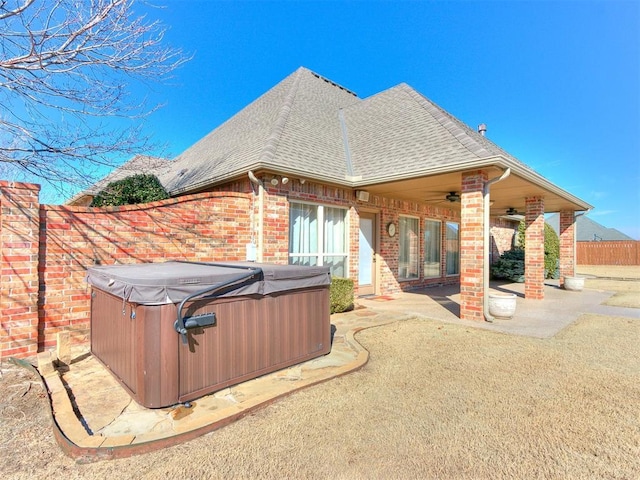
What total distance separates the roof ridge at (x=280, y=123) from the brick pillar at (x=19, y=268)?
359cm

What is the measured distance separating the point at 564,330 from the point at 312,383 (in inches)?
206

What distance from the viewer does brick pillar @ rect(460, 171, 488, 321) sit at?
6.07 meters

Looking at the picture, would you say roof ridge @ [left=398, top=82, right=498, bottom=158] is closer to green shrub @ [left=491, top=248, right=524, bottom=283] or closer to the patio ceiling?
the patio ceiling

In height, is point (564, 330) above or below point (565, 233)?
below

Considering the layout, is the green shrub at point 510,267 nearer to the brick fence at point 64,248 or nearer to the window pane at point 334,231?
the window pane at point 334,231

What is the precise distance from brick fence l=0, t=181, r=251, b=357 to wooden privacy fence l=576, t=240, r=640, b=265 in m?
30.1

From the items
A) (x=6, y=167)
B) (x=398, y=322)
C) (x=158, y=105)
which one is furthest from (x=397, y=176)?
(x=6, y=167)

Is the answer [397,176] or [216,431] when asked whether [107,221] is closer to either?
[216,431]

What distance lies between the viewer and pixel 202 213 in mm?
5957

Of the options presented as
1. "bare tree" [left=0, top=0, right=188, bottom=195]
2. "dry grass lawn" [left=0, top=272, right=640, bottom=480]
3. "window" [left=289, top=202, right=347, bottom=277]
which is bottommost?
"dry grass lawn" [left=0, top=272, right=640, bottom=480]

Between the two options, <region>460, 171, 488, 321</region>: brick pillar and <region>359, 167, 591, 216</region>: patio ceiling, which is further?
<region>359, 167, 591, 216</region>: patio ceiling

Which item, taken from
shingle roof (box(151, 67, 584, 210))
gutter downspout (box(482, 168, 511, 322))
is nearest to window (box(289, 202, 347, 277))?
shingle roof (box(151, 67, 584, 210))

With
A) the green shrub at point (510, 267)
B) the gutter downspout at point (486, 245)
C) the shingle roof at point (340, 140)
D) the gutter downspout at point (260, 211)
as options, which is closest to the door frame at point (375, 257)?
the shingle roof at point (340, 140)

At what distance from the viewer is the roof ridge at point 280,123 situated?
660 cm
